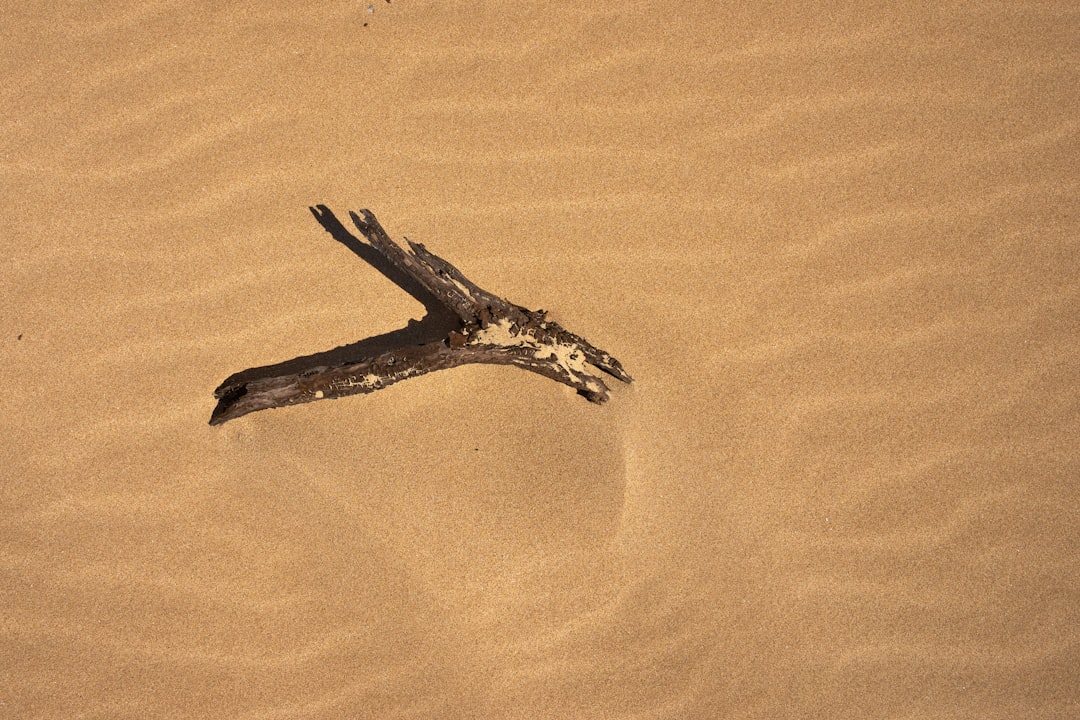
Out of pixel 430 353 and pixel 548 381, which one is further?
pixel 548 381

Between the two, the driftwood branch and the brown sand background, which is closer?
the driftwood branch

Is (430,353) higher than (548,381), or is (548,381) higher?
(548,381)

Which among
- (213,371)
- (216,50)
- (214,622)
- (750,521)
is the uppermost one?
(216,50)

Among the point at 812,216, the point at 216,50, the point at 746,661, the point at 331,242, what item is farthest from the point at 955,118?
the point at 216,50

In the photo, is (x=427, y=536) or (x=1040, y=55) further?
(x=1040, y=55)

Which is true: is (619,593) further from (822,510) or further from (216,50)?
(216,50)
